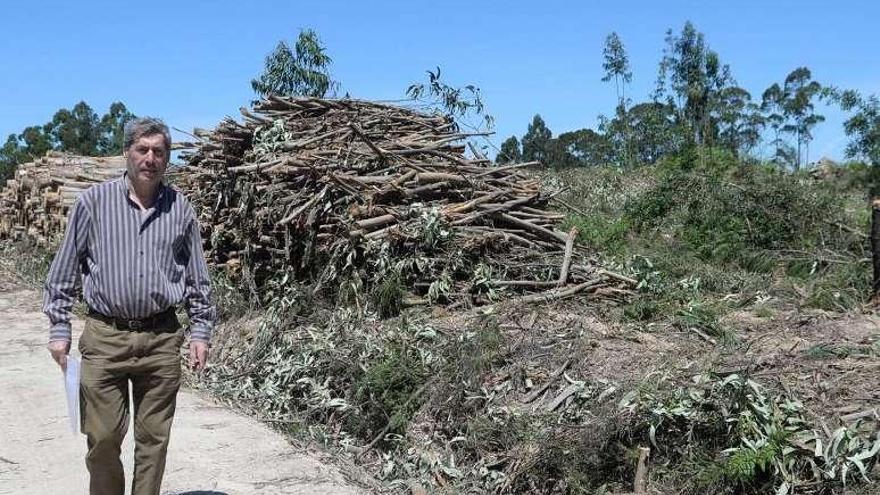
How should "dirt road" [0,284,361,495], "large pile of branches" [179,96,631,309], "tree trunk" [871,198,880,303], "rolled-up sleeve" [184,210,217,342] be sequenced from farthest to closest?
1. "large pile of branches" [179,96,631,309]
2. "tree trunk" [871,198,880,303]
3. "dirt road" [0,284,361,495]
4. "rolled-up sleeve" [184,210,217,342]

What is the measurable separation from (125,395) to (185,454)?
159 cm

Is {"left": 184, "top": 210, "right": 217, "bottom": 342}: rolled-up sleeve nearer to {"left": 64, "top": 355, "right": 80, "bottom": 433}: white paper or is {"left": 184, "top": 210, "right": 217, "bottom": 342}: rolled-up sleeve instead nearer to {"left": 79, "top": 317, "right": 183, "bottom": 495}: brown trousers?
{"left": 79, "top": 317, "right": 183, "bottom": 495}: brown trousers

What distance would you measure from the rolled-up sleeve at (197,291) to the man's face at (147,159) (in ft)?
0.96

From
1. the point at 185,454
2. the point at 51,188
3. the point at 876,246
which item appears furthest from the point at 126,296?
the point at 51,188

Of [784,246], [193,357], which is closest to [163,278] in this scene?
[193,357]

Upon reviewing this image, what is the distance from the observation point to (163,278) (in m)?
3.62

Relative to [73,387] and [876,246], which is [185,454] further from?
[876,246]

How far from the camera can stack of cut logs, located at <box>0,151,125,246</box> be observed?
43.1ft

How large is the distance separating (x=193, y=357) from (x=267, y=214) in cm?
453

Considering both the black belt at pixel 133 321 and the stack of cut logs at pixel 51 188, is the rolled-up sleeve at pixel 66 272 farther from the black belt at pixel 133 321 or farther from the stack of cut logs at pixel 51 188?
the stack of cut logs at pixel 51 188

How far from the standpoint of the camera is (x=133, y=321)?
3590 millimetres

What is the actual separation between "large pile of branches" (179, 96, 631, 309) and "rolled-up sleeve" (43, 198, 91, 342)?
3831 millimetres

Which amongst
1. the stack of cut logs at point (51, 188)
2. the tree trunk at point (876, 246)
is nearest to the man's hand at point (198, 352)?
the tree trunk at point (876, 246)

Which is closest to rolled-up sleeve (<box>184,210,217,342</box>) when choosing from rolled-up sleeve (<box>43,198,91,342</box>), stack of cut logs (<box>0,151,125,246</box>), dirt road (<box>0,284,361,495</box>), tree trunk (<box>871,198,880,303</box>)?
rolled-up sleeve (<box>43,198,91,342</box>)
